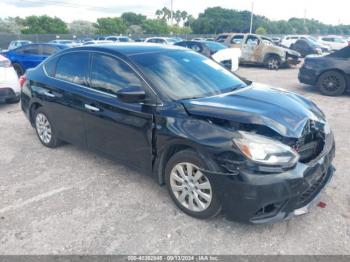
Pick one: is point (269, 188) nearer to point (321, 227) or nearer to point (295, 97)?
point (321, 227)

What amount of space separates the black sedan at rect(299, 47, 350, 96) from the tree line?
137ft

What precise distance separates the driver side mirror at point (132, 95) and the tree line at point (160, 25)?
4581 cm

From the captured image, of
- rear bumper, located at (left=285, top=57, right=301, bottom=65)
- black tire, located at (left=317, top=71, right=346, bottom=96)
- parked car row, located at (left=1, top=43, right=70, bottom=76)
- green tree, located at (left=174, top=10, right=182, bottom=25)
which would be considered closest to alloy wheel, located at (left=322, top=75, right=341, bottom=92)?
black tire, located at (left=317, top=71, right=346, bottom=96)

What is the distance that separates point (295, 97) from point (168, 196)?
1882 mm

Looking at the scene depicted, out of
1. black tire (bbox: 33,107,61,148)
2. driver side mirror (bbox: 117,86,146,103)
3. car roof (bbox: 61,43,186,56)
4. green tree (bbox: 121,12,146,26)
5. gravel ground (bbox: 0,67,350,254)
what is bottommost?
gravel ground (bbox: 0,67,350,254)

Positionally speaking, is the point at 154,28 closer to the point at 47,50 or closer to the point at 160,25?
the point at 160,25

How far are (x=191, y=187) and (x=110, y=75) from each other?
166 cm

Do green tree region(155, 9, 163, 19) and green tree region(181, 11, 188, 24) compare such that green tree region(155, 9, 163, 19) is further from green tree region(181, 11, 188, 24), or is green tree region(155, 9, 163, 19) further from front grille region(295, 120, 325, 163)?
front grille region(295, 120, 325, 163)

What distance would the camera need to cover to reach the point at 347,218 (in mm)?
3057

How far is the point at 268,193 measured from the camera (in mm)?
2559

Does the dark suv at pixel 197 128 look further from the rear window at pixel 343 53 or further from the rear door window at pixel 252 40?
the rear door window at pixel 252 40

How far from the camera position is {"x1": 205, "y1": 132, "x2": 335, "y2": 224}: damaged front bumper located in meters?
2.55

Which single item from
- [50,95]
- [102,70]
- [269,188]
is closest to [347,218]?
[269,188]

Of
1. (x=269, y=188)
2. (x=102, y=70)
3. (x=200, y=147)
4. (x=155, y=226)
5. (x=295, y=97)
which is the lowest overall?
(x=155, y=226)
